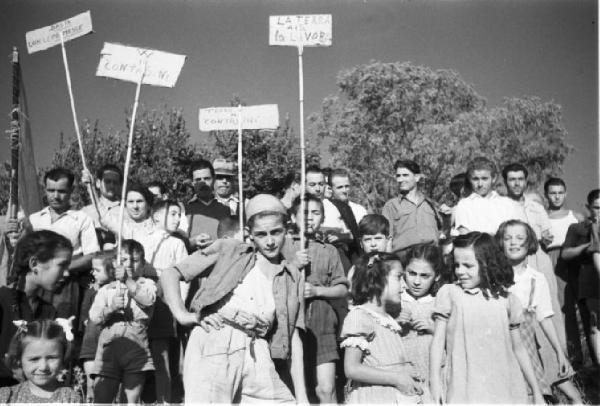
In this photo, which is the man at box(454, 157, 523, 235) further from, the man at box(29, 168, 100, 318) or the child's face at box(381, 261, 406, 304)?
the man at box(29, 168, 100, 318)

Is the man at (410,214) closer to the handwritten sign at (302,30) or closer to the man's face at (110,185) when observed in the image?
the handwritten sign at (302,30)

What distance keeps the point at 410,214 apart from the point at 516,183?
4.12ft

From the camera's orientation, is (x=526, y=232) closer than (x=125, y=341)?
No

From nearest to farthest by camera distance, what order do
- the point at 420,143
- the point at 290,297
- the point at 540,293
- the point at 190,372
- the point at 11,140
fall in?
the point at 190,372, the point at 290,297, the point at 540,293, the point at 11,140, the point at 420,143

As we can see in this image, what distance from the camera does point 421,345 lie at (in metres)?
4.87

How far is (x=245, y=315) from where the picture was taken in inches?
155

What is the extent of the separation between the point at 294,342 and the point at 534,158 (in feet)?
81.5

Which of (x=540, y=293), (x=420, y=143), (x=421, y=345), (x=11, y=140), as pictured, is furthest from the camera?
(x=420, y=143)

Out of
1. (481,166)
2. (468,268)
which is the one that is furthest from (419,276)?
(481,166)

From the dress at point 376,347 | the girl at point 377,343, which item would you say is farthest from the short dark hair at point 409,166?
the dress at point 376,347

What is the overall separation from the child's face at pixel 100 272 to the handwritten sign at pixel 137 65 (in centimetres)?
172

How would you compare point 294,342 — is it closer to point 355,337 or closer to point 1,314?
point 355,337

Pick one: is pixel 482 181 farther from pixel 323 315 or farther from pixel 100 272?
pixel 100 272

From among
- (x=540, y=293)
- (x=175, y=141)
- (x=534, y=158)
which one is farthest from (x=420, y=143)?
(x=540, y=293)
